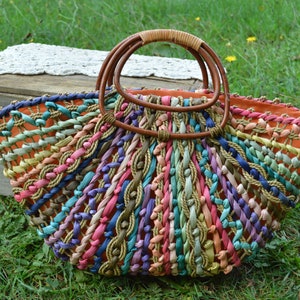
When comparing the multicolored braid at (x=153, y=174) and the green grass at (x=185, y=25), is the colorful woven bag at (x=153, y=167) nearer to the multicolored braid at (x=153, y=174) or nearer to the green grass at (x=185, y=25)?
the multicolored braid at (x=153, y=174)

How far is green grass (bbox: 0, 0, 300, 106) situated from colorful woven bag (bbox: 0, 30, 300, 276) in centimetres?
115

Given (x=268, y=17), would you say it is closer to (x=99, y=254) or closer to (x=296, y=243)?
(x=296, y=243)

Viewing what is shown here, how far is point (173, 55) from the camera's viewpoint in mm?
2611

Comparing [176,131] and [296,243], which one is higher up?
[176,131]

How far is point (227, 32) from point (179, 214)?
1.84 meters

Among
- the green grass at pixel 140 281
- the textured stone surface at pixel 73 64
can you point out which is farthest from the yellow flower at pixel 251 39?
the green grass at pixel 140 281

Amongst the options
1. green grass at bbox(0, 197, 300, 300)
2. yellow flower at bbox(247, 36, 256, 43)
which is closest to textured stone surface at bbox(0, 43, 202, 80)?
green grass at bbox(0, 197, 300, 300)

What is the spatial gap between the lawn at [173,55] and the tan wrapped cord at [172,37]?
532 mm

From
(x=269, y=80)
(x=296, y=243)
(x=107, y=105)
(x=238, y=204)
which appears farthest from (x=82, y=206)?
(x=269, y=80)

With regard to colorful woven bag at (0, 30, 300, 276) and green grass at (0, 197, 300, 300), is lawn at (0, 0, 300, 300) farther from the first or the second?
colorful woven bag at (0, 30, 300, 276)

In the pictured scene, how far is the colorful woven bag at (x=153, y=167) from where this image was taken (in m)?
1.20

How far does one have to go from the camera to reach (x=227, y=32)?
2879mm

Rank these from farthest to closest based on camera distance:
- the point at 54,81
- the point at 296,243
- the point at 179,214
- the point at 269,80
A: the point at 269,80
the point at 54,81
the point at 296,243
the point at 179,214

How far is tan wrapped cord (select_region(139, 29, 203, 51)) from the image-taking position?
122cm
